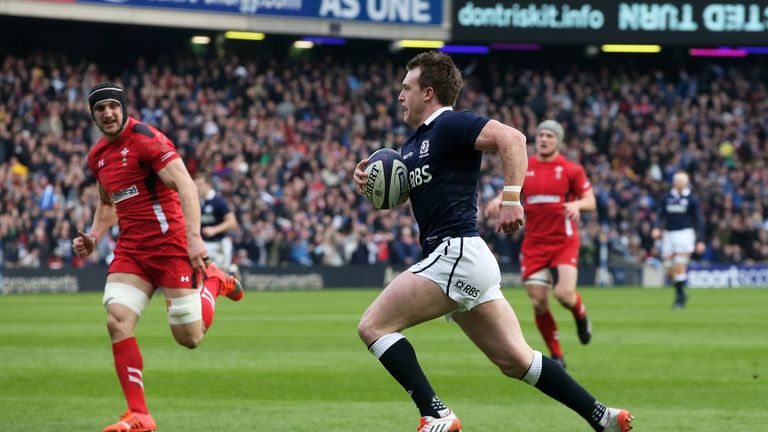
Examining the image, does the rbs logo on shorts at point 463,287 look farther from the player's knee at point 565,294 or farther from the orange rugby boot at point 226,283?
the player's knee at point 565,294

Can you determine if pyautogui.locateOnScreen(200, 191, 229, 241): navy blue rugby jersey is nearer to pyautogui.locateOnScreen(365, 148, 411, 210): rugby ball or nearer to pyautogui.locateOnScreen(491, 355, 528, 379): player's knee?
pyautogui.locateOnScreen(365, 148, 411, 210): rugby ball

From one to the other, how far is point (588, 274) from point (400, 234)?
5.70m

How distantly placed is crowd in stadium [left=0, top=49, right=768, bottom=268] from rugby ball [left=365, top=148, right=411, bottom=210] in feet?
79.3

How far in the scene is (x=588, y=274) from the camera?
36.5 m

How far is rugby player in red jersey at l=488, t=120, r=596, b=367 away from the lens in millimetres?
13969

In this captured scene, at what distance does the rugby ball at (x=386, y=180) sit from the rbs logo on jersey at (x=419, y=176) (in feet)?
0.11

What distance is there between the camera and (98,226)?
32.4 feet

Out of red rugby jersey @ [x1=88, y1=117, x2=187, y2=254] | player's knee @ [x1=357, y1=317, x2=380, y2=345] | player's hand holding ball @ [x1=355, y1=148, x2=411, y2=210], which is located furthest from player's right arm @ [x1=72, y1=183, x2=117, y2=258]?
player's knee @ [x1=357, y1=317, x2=380, y2=345]

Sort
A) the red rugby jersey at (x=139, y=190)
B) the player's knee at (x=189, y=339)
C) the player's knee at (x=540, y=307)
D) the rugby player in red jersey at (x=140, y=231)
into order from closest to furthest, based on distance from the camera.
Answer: the rugby player in red jersey at (x=140, y=231)
the red rugby jersey at (x=139, y=190)
the player's knee at (x=189, y=339)
the player's knee at (x=540, y=307)

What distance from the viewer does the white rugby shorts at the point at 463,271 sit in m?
7.46

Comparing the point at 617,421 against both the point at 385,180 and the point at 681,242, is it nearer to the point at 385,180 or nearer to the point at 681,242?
the point at 385,180

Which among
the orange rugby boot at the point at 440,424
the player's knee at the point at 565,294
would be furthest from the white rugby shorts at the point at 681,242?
the orange rugby boot at the point at 440,424

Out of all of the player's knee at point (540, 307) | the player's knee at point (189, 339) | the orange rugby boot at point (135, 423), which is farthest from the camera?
the player's knee at point (540, 307)

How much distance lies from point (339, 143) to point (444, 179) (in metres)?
32.5
